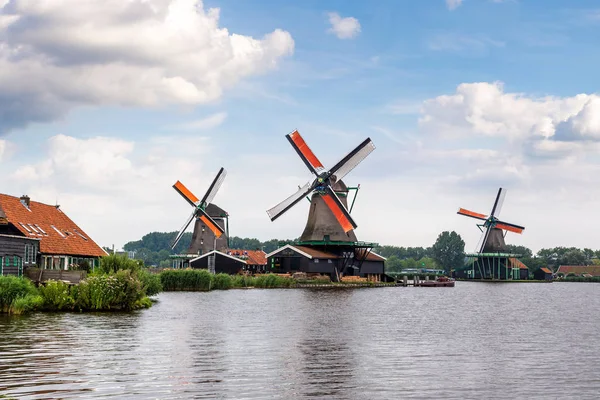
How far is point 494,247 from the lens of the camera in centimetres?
13575

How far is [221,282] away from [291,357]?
54.4 meters

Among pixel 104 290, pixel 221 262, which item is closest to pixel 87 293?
pixel 104 290

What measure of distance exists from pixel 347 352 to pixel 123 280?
18.0 metres

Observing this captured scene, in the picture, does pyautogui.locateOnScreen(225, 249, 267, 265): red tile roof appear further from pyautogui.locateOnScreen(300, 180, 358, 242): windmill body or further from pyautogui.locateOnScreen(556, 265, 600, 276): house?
pyautogui.locateOnScreen(556, 265, 600, 276): house

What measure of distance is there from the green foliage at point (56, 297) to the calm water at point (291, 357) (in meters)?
2.33

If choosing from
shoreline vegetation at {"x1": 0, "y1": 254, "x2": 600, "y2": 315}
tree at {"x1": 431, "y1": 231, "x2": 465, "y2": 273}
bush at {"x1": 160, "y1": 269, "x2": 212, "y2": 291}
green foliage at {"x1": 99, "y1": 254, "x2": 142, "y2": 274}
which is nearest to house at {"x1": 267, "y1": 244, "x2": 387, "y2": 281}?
bush at {"x1": 160, "y1": 269, "x2": 212, "y2": 291}

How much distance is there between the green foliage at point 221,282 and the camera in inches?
3015

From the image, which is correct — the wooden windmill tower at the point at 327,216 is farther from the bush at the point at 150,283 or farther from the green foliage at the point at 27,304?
the green foliage at the point at 27,304

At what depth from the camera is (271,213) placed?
8688 cm

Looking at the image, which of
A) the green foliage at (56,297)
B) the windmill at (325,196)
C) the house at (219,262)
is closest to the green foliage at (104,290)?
the green foliage at (56,297)

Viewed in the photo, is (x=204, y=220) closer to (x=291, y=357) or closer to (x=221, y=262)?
(x=221, y=262)

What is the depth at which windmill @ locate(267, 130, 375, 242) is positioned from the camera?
3386 inches

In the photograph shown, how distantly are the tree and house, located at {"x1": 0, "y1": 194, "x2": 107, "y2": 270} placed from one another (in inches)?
5446

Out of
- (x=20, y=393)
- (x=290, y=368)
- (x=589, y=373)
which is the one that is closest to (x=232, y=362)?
(x=290, y=368)
